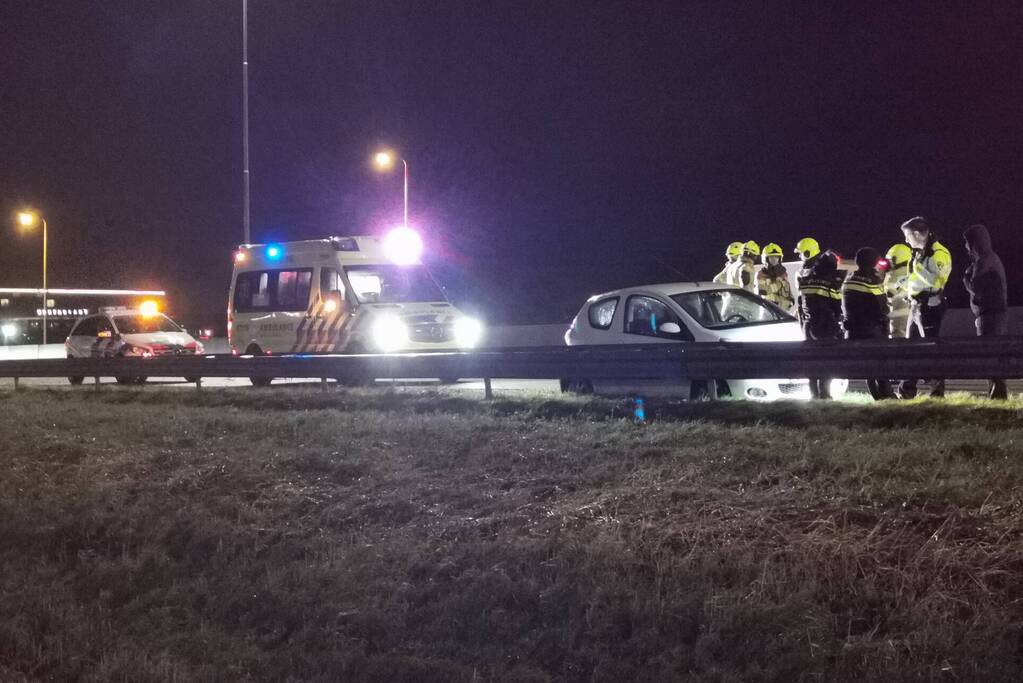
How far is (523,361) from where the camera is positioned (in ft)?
39.5

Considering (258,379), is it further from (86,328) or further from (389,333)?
(86,328)

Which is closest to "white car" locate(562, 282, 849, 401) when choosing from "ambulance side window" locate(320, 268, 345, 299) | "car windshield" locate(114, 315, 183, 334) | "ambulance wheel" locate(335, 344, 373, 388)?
"ambulance wheel" locate(335, 344, 373, 388)

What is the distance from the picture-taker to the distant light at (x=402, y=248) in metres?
19.0

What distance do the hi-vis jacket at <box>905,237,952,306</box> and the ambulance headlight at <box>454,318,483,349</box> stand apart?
26.4 ft

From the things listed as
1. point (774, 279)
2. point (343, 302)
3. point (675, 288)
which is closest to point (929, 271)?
point (675, 288)

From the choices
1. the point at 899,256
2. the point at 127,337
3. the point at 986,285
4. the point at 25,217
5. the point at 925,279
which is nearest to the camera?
the point at 986,285

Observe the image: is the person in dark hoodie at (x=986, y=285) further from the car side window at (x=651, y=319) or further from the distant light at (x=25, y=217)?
the distant light at (x=25, y=217)

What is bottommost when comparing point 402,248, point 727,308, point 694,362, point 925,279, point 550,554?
point 550,554

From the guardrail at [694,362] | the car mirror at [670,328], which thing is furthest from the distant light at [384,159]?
the car mirror at [670,328]

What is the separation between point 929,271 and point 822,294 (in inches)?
44.2

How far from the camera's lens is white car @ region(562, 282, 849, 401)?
11034 millimetres

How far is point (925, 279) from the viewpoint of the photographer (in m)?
11.4

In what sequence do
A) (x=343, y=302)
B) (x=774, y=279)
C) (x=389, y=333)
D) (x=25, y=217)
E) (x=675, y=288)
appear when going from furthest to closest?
1. (x=25, y=217)
2. (x=343, y=302)
3. (x=389, y=333)
4. (x=774, y=279)
5. (x=675, y=288)

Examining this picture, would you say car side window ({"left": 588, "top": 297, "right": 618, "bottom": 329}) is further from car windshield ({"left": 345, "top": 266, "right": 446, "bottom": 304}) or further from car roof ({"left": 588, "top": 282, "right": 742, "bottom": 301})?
car windshield ({"left": 345, "top": 266, "right": 446, "bottom": 304})
